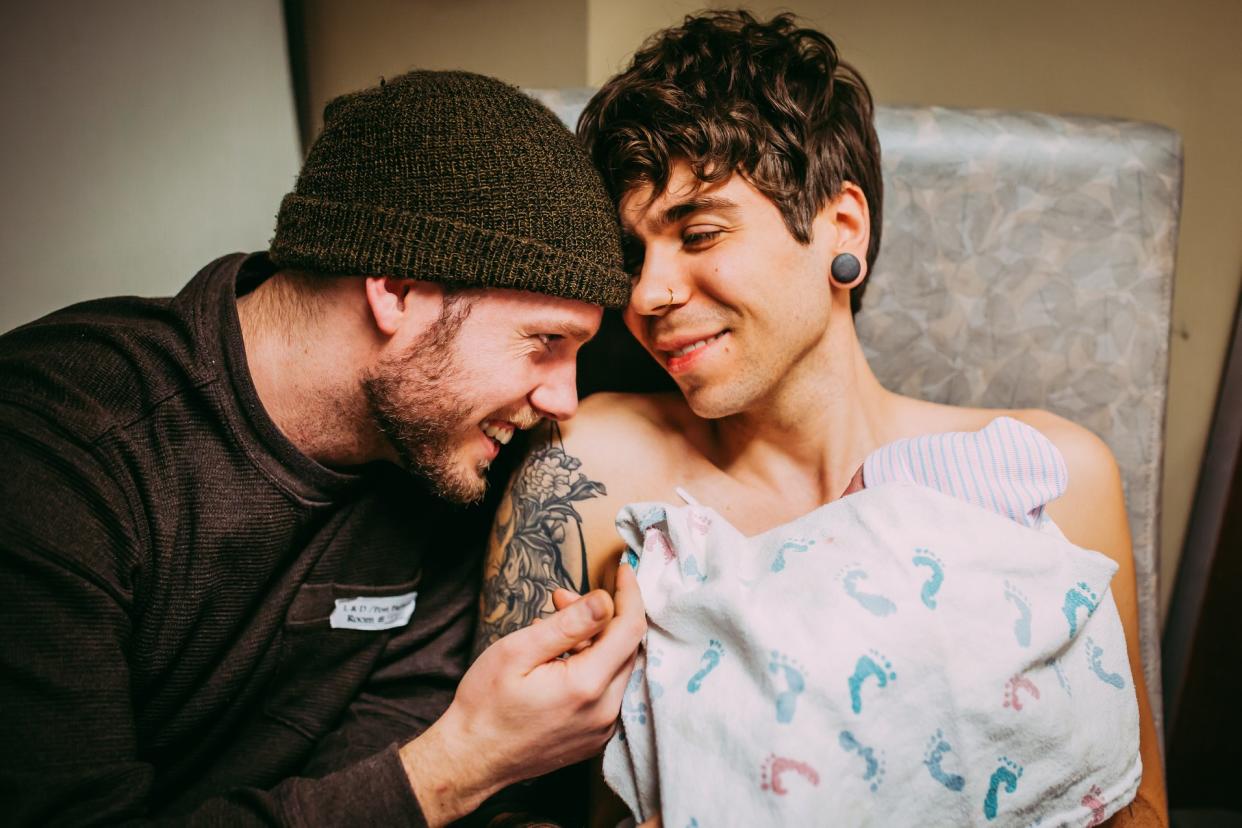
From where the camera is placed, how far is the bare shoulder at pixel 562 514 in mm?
1308

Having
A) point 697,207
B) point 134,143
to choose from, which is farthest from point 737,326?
point 134,143

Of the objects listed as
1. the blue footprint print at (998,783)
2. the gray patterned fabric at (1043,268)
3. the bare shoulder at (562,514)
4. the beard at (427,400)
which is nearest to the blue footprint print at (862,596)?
the blue footprint print at (998,783)

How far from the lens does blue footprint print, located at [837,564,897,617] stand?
0.92m

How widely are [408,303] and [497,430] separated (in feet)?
0.87

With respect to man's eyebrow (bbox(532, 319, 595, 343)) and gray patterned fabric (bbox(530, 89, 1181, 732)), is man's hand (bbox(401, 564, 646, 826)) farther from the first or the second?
gray patterned fabric (bbox(530, 89, 1181, 732))

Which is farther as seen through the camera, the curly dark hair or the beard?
the curly dark hair

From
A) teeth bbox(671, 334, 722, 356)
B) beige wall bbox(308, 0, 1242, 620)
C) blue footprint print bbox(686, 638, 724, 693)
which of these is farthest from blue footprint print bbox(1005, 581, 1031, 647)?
beige wall bbox(308, 0, 1242, 620)

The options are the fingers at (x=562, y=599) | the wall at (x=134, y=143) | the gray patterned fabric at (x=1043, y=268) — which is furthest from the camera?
the gray patterned fabric at (x=1043, y=268)

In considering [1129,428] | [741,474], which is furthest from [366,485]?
[1129,428]

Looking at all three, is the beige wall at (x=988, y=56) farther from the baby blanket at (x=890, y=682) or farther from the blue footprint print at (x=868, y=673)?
the blue footprint print at (x=868, y=673)

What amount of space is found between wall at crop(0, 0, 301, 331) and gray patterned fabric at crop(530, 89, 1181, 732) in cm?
68

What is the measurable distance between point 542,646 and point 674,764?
0.75 feet

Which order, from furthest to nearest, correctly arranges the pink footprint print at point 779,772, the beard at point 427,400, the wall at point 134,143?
the wall at point 134,143 → the beard at point 427,400 → the pink footprint print at point 779,772

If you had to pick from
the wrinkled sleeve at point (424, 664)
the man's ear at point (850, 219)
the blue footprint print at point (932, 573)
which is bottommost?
the wrinkled sleeve at point (424, 664)
